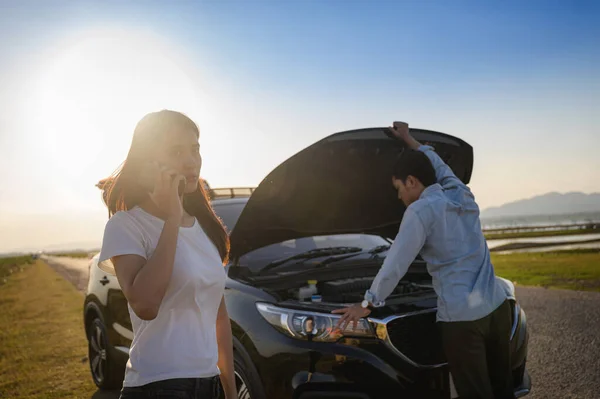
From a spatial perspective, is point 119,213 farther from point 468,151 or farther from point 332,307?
point 468,151

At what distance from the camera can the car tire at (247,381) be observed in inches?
133

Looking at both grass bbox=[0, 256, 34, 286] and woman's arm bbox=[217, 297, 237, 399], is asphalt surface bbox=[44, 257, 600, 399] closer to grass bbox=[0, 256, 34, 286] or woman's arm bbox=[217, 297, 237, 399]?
woman's arm bbox=[217, 297, 237, 399]

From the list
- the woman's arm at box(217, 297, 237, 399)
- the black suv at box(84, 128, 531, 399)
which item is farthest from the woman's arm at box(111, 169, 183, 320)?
the black suv at box(84, 128, 531, 399)

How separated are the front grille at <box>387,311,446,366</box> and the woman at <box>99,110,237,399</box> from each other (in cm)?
159

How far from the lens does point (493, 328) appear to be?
312 centimetres

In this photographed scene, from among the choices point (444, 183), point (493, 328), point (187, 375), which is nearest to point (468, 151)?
point (444, 183)

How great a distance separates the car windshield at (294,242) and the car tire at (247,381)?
1185 mm

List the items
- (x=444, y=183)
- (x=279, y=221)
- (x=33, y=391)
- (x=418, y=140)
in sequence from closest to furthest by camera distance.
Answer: (x=444, y=183) → (x=418, y=140) → (x=279, y=221) → (x=33, y=391)

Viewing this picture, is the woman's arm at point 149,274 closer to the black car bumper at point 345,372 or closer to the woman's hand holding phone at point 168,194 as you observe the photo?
the woman's hand holding phone at point 168,194

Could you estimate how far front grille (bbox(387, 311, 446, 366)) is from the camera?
10.8ft

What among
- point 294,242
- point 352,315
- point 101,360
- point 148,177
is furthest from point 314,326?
point 101,360

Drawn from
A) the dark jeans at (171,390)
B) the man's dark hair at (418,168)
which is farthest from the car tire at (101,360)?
the dark jeans at (171,390)

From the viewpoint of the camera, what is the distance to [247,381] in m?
3.45

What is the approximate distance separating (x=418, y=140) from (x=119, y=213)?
2.60 metres
